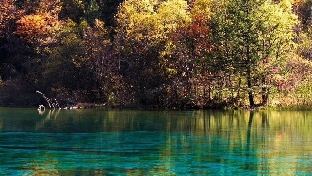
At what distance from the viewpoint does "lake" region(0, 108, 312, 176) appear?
19.7 metres

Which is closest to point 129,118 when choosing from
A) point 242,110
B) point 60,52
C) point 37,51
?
point 242,110

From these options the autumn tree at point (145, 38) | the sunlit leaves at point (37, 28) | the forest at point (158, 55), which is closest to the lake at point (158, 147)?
the forest at point (158, 55)

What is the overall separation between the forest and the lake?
532 inches

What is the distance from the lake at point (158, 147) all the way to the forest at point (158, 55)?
44.3ft

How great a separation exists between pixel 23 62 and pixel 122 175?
180ft

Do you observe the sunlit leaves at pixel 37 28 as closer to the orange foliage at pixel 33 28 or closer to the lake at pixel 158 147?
the orange foliage at pixel 33 28

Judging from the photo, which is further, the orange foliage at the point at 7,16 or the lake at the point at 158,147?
the orange foliage at the point at 7,16

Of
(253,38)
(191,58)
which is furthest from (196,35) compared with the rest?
(253,38)

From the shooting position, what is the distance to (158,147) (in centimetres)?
2595

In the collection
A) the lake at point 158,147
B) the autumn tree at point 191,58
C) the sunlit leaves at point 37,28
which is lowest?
the lake at point 158,147

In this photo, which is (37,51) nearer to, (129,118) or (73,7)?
(73,7)

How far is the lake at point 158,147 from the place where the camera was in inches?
776

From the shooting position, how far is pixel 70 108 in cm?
6019

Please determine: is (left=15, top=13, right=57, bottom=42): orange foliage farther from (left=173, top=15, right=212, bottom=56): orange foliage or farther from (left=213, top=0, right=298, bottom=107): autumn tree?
(left=213, top=0, right=298, bottom=107): autumn tree
